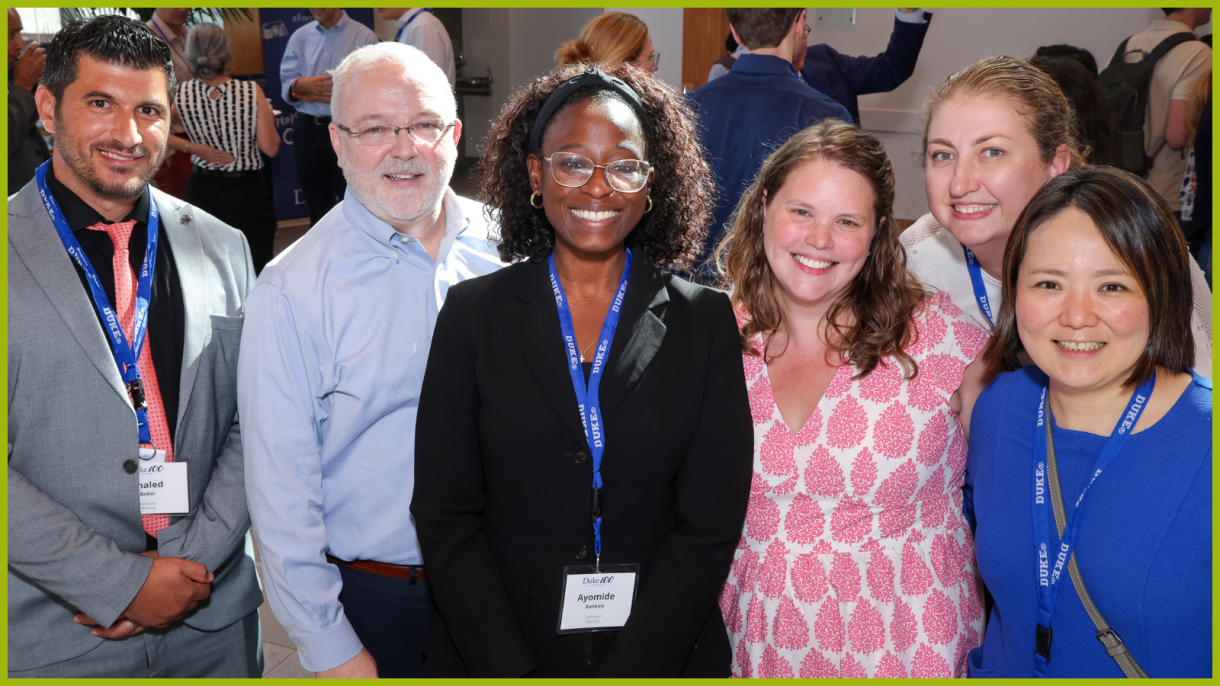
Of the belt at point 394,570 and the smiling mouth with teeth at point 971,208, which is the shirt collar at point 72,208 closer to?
the belt at point 394,570

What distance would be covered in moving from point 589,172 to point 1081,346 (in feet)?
3.20

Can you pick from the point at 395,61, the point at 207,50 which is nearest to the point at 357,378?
the point at 395,61

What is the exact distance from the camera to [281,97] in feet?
28.1

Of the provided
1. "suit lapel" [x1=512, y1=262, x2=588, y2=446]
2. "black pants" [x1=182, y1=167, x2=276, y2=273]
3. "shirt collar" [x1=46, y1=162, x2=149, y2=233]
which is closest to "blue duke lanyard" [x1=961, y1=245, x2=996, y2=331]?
"suit lapel" [x1=512, y1=262, x2=588, y2=446]

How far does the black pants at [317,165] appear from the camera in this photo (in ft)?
19.9

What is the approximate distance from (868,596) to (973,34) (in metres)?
7.10

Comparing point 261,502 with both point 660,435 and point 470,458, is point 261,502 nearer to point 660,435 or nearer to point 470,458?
point 470,458

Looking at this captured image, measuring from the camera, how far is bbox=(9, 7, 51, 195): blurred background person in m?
3.78

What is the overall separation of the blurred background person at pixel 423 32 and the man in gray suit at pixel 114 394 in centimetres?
428

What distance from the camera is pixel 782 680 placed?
1.82 m

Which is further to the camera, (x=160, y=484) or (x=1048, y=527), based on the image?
(x=160, y=484)

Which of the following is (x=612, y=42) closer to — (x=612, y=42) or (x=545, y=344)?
(x=612, y=42)

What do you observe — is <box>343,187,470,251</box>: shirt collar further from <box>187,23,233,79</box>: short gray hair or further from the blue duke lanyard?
<box>187,23,233,79</box>: short gray hair

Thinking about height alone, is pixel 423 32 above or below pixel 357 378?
above
